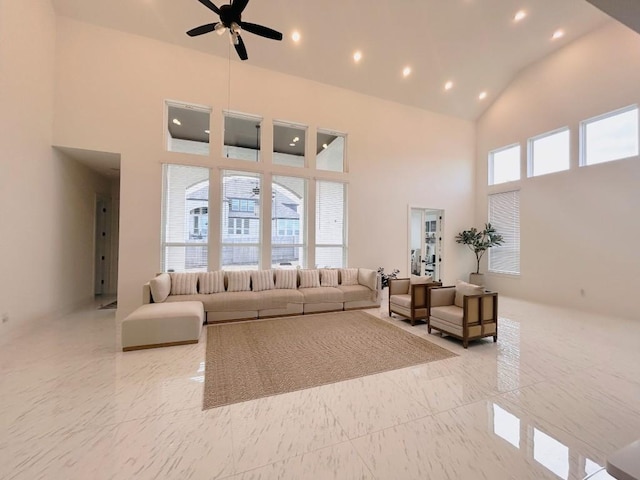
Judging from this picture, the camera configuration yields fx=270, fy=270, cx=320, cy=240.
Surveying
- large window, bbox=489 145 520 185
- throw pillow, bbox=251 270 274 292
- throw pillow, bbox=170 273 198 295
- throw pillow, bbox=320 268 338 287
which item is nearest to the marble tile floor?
throw pillow, bbox=170 273 198 295

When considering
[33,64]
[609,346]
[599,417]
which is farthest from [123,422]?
[609,346]

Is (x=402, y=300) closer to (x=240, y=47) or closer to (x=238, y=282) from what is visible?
(x=238, y=282)

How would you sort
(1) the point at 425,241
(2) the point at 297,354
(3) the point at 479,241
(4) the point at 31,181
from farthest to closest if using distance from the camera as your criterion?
1. (1) the point at 425,241
2. (3) the point at 479,241
3. (4) the point at 31,181
4. (2) the point at 297,354

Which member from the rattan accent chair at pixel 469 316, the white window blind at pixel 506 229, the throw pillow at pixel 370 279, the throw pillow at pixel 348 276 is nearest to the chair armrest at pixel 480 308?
the rattan accent chair at pixel 469 316

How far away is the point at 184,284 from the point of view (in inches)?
188

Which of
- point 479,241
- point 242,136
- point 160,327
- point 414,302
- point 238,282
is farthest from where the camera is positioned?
point 479,241

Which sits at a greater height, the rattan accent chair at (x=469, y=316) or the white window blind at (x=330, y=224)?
the white window blind at (x=330, y=224)

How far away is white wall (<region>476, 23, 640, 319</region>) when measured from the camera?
5.13 metres

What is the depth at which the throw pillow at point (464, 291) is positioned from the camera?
373 cm

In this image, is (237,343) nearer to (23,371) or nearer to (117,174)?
(23,371)

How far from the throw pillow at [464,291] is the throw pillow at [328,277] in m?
2.44

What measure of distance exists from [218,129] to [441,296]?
531 cm

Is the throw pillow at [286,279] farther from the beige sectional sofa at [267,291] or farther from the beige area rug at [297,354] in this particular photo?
the beige area rug at [297,354]

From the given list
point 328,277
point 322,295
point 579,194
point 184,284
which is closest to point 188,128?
point 184,284
